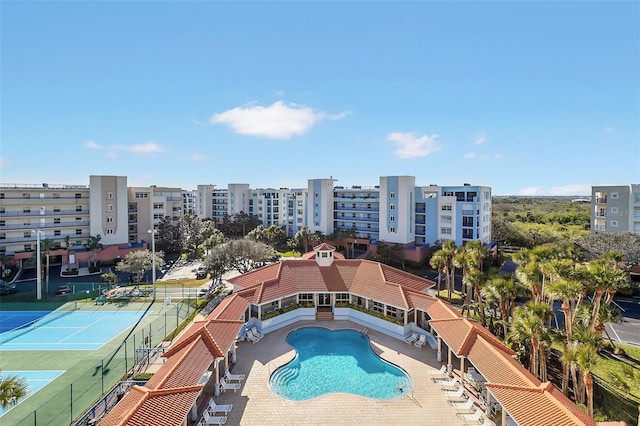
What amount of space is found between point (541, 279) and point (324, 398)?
56.0ft

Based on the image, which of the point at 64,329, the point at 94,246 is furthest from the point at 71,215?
the point at 64,329

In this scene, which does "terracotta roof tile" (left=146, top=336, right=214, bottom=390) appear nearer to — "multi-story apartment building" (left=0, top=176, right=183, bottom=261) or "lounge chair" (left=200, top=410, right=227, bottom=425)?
"lounge chair" (left=200, top=410, right=227, bottom=425)

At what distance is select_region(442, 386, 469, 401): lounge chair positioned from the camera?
1978 centimetres

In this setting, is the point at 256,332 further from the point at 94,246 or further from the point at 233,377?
the point at 94,246

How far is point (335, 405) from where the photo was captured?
1912 cm

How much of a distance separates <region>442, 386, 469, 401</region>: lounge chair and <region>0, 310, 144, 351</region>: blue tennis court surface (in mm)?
26516

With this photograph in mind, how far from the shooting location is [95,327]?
31.0 metres

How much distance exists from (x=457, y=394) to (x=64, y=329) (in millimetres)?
33262

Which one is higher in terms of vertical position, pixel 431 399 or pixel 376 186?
pixel 376 186

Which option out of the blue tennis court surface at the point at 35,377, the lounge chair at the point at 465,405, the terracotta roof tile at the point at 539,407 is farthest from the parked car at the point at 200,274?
the terracotta roof tile at the point at 539,407

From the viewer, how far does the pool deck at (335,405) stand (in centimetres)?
1784

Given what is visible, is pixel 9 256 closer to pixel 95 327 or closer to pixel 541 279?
pixel 95 327

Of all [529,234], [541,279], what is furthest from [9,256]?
[529,234]

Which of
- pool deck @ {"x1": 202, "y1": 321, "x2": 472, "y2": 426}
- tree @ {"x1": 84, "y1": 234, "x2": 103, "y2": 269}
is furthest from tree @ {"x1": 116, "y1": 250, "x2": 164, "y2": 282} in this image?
pool deck @ {"x1": 202, "y1": 321, "x2": 472, "y2": 426}
